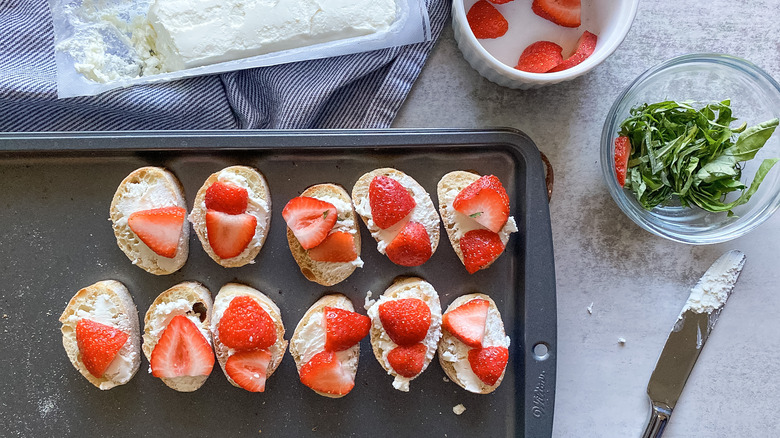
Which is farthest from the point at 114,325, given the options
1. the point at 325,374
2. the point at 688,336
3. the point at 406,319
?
the point at 688,336

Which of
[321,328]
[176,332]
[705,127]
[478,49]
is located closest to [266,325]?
[321,328]

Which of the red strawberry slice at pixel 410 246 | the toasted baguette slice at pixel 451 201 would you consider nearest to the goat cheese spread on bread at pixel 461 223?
the toasted baguette slice at pixel 451 201

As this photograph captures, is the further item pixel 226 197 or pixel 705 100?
pixel 705 100

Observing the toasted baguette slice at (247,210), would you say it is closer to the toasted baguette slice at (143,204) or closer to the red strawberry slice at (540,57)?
the toasted baguette slice at (143,204)

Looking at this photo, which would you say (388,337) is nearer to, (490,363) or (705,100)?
(490,363)

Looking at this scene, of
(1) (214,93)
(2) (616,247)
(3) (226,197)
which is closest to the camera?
(3) (226,197)

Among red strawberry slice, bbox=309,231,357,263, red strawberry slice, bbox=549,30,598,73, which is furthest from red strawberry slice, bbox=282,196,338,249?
red strawberry slice, bbox=549,30,598,73

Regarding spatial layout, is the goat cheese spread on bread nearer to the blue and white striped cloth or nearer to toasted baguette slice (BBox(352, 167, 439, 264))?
toasted baguette slice (BBox(352, 167, 439, 264))
